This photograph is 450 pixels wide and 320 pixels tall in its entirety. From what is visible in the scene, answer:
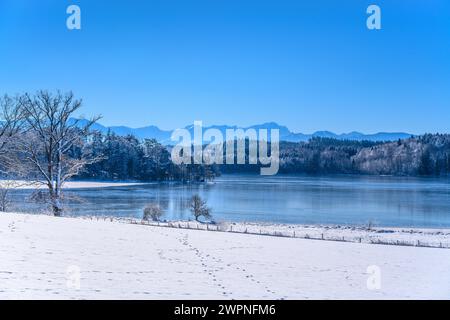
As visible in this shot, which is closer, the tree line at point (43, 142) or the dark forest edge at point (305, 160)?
the tree line at point (43, 142)

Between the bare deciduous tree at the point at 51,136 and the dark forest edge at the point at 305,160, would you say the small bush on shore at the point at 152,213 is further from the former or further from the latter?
the dark forest edge at the point at 305,160

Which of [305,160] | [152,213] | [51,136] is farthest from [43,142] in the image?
[305,160]

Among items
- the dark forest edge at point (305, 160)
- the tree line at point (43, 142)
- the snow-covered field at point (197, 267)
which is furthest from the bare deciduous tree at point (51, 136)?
the dark forest edge at point (305, 160)

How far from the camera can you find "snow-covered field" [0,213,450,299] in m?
8.62

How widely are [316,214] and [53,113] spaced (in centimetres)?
2652

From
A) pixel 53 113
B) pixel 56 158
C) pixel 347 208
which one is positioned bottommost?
pixel 347 208

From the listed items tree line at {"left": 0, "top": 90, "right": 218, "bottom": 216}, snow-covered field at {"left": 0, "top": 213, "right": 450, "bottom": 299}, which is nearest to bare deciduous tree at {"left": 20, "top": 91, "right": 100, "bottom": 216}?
tree line at {"left": 0, "top": 90, "right": 218, "bottom": 216}

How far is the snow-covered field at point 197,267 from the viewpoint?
28.3ft

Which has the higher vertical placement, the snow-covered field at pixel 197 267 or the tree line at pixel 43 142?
the tree line at pixel 43 142

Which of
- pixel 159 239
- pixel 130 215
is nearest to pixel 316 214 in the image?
pixel 130 215
